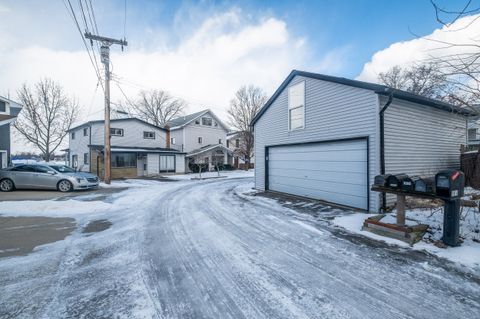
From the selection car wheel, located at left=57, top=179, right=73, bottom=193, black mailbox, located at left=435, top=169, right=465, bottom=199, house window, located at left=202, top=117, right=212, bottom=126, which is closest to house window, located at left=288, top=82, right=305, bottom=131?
black mailbox, located at left=435, top=169, right=465, bottom=199

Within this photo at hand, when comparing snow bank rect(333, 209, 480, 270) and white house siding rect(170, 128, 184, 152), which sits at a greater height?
white house siding rect(170, 128, 184, 152)

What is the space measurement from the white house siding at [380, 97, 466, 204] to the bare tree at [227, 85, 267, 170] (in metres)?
23.1

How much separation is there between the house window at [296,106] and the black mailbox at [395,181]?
454 centimetres

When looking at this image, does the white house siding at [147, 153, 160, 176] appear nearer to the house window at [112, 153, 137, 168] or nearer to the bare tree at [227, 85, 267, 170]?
the house window at [112, 153, 137, 168]

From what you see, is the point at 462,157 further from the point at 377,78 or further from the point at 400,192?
the point at 377,78

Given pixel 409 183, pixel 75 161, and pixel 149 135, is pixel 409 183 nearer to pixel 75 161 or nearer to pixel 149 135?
pixel 149 135

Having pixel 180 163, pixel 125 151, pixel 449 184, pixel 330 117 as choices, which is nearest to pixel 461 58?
pixel 449 184

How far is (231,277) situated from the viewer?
3.04 m

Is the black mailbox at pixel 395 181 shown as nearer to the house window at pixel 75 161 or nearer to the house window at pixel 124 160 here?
the house window at pixel 124 160

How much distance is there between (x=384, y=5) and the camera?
629 centimetres

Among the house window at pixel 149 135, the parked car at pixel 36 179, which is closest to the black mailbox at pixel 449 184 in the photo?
the parked car at pixel 36 179

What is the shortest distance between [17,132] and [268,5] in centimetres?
3244

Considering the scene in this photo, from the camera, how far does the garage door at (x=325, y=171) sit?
6.82 metres

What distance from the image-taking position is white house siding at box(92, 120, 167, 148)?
21.8 meters
